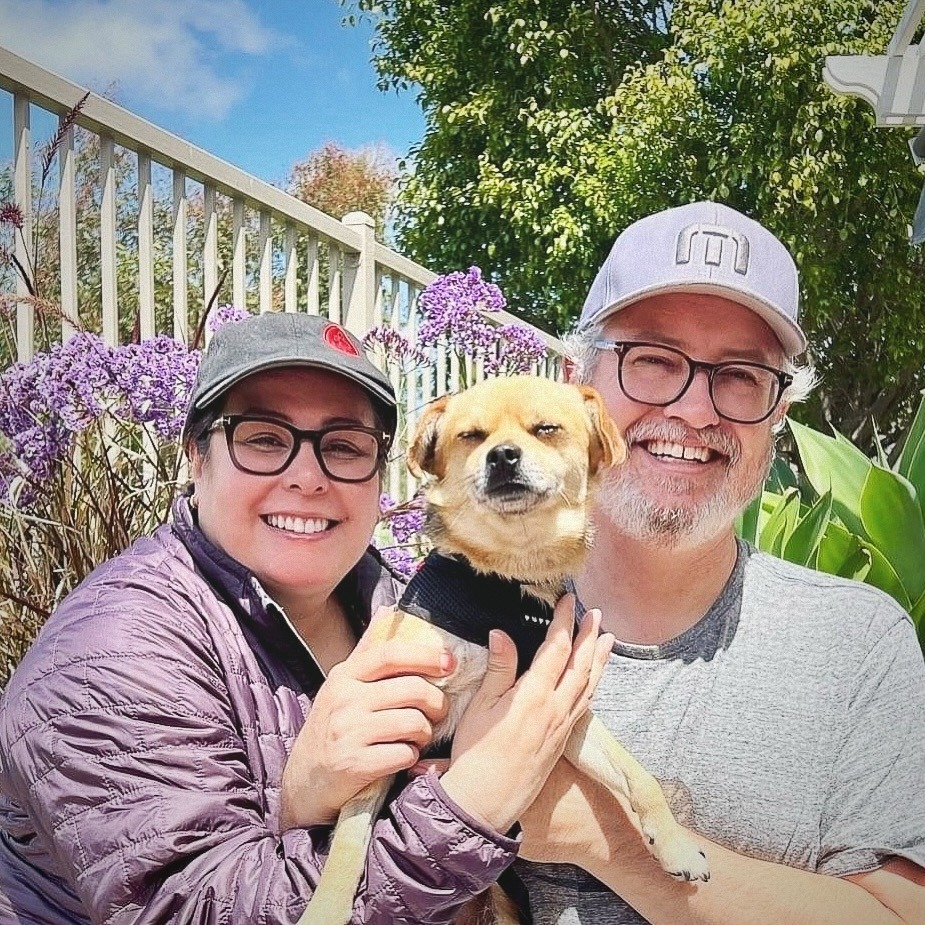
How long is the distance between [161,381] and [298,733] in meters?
0.74

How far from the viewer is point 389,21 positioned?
1850 millimetres

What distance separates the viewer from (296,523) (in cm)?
99

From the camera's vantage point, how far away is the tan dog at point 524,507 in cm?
95

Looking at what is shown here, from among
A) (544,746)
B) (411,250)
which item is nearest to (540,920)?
(544,746)

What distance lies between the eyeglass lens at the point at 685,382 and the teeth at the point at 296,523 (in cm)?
41

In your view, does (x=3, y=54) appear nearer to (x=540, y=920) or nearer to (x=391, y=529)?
(x=391, y=529)

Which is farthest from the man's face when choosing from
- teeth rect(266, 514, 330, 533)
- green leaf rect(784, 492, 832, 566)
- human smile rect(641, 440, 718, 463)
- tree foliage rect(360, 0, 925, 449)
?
tree foliage rect(360, 0, 925, 449)

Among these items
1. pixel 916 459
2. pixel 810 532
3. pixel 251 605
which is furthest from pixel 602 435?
pixel 916 459

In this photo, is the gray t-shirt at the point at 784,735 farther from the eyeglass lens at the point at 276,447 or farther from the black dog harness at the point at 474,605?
the eyeglass lens at the point at 276,447

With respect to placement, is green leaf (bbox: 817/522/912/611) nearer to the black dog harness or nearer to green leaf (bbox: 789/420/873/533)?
green leaf (bbox: 789/420/873/533)

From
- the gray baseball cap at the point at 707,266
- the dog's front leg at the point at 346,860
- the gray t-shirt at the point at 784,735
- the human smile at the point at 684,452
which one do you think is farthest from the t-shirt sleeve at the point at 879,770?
the dog's front leg at the point at 346,860

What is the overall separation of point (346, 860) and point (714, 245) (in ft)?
2.56

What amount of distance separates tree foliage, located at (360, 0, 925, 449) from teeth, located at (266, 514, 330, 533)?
1097mm

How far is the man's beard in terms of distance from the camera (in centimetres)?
103
